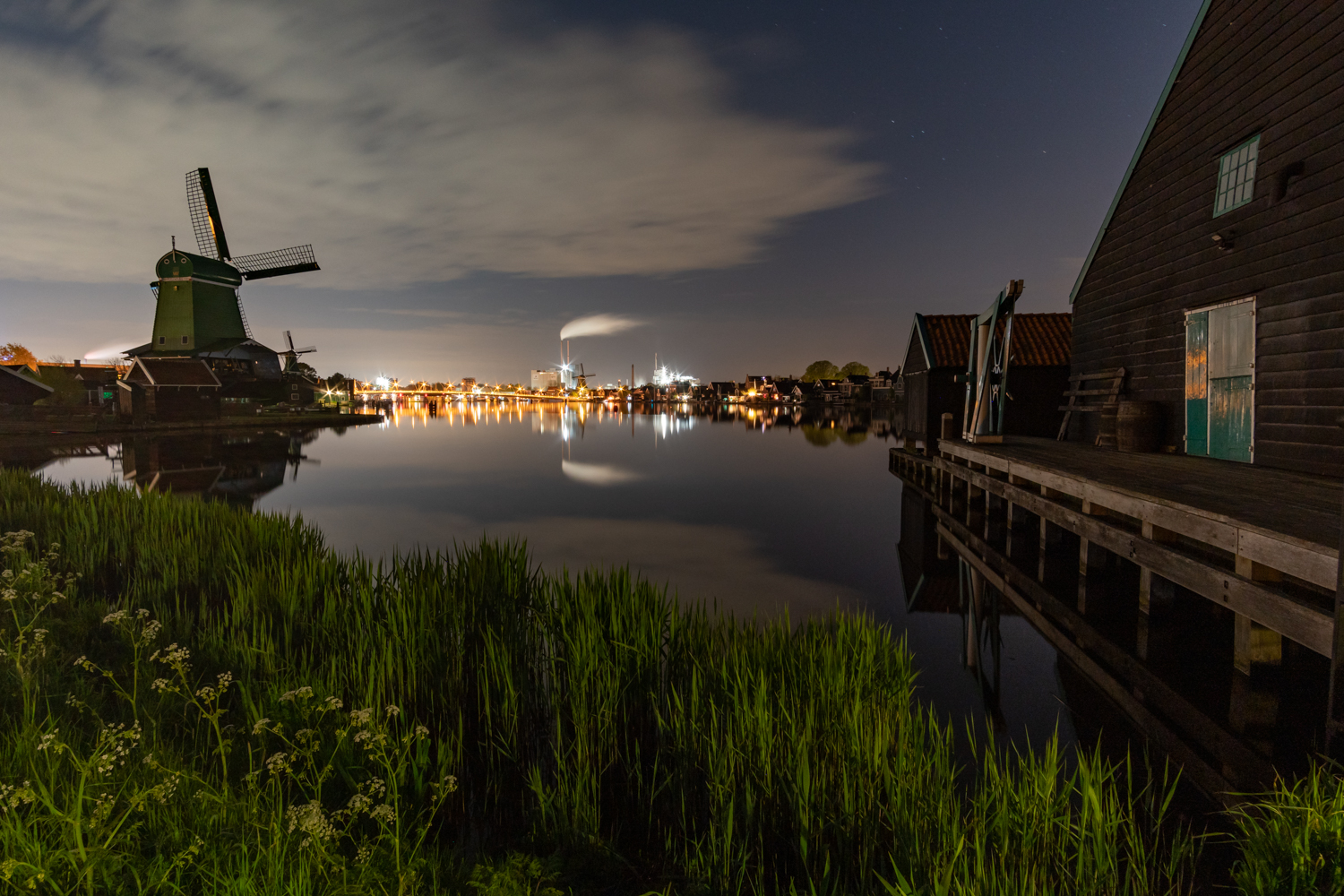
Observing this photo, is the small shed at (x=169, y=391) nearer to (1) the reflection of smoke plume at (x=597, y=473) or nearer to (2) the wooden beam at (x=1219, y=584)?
(1) the reflection of smoke plume at (x=597, y=473)

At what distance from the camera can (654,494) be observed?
2375 centimetres

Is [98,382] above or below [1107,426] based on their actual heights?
above

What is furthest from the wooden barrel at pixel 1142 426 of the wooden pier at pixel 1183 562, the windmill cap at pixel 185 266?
the windmill cap at pixel 185 266

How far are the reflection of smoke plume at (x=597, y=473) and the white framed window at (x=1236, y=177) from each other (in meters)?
20.2

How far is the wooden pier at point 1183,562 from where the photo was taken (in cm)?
514

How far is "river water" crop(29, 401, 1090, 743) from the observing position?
827 cm

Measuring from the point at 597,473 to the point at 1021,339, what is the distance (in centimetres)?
1851

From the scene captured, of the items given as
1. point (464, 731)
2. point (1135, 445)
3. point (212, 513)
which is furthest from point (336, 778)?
point (1135, 445)

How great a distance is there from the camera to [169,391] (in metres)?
43.2

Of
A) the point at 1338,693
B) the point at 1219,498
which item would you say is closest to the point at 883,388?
the point at 1219,498

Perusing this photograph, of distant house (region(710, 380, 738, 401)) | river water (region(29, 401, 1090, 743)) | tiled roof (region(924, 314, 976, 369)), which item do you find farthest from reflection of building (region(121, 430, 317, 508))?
distant house (region(710, 380, 738, 401))

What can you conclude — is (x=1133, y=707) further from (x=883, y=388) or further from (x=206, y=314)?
(x=883, y=388)

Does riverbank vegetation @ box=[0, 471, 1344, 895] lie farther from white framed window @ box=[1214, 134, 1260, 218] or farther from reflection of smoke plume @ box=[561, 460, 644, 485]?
reflection of smoke plume @ box=[561, 460, 644, 485]

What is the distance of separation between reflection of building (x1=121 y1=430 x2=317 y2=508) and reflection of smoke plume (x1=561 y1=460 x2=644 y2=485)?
37.4 feet
